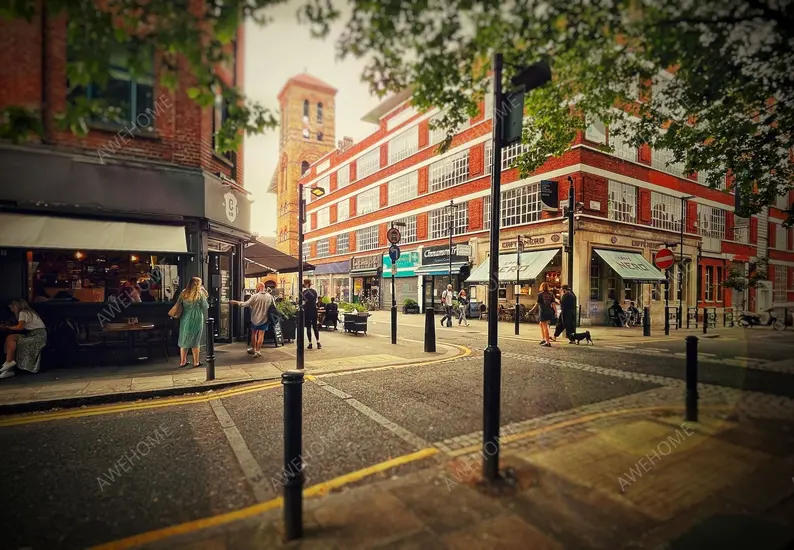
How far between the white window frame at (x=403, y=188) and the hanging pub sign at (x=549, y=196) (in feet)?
39.5

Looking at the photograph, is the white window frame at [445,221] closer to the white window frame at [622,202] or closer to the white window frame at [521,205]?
the white window frame at [521,205]

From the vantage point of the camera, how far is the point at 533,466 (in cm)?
326

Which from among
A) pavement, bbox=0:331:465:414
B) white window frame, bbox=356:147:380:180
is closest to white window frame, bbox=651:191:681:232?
pavement, bbox=0:331:465:414

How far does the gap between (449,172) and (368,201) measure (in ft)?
35.5

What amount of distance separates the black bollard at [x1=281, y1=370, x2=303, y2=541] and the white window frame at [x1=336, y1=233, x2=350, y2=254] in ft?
117

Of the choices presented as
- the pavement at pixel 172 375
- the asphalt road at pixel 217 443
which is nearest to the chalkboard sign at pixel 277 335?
the pavement at pixel 172 375

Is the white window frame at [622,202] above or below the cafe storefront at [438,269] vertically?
above

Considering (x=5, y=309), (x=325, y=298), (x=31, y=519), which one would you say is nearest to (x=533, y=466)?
(x=31, y=519)

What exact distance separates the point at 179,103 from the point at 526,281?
1623cm

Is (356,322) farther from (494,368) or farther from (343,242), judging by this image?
(343,242)

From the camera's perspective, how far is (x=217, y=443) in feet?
13.3

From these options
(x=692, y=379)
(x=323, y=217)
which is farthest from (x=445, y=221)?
(x=692, y=379)

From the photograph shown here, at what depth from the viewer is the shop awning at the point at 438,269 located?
24922 mm

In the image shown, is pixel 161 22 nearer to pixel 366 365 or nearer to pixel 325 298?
pixel 366 365
